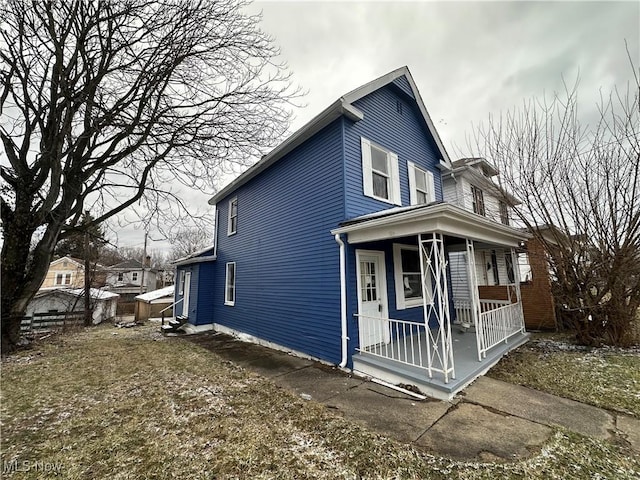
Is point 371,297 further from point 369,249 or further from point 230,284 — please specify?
point 230,284

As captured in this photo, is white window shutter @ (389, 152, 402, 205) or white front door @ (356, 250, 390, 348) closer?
white front door @ (356, 250, 390, 348)

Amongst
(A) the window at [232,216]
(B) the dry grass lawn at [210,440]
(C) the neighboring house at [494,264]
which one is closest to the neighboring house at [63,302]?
(A) the window at [232,216]

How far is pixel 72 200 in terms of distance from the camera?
8508 millimetres

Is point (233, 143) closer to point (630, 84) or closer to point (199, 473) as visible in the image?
point (199, 473)

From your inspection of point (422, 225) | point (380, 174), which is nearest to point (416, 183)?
point (380, 174)

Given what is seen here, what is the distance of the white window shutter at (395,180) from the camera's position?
24.8ft

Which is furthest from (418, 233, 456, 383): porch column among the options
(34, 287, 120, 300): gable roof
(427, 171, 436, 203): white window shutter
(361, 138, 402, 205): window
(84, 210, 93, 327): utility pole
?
(34, 287, 120, 300): gable roof

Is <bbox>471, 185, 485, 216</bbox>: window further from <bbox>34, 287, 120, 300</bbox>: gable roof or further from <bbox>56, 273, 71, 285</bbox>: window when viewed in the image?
<bbox>56, 273, 71, 285</bbox>: window

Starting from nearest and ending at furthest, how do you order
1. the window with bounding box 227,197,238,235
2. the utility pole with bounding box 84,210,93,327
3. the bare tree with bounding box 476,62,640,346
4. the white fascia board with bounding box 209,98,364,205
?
1. the white fascia board with bounding box 209,98,364,205
2. the bare tree with bounding box 476,62,640,346
3. the window with bounding box 227,197,238,235
4. the utility pole with bounding box 84,210,93,327

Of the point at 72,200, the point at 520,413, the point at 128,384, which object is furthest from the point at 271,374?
the point at 72,200

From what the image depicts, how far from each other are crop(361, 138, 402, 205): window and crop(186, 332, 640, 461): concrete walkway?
4.41m

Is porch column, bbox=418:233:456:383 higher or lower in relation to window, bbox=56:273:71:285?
lower

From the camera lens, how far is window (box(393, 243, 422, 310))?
23.0 ft

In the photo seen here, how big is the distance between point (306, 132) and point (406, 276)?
187 inches
